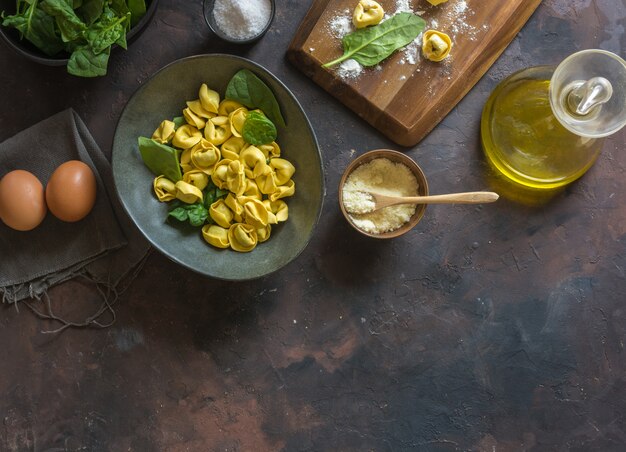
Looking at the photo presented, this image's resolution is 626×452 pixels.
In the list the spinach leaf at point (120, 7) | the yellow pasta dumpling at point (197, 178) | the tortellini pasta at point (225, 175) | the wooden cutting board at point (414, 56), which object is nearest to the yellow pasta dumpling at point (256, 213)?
the tortellini pasta at point (225, 175)

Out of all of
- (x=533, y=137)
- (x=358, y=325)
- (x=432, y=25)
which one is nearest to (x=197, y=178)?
(x=358, y=325)

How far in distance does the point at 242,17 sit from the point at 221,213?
409 mm

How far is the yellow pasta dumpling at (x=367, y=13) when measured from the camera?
4.06 ft

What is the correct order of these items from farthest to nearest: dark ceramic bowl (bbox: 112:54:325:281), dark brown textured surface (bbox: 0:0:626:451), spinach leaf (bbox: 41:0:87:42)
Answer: dark brown textured surface (bbox: 0:0:626:451)
dark ceramic bowl (bbox: 112:54:325:281)
spinach leaf (bbox: 41:0:87:42)

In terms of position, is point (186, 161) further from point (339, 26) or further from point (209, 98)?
point (339, 26)

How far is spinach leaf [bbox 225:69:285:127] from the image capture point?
1194 millimetres

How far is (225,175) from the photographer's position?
47.9 inches

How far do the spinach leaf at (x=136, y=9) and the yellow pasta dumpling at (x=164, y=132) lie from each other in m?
0.21

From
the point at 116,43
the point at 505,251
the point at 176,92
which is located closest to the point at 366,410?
the point at 505,251

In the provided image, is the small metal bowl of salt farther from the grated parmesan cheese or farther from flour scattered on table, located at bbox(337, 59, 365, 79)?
the grated parmesan cheese

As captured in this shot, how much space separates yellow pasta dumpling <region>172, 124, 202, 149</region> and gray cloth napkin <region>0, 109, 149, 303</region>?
0.58 feet

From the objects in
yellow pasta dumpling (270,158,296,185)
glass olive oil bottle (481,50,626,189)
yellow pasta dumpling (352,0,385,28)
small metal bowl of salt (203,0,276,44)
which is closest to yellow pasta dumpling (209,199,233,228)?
yellow pasta dumpling (270,158,296,185)

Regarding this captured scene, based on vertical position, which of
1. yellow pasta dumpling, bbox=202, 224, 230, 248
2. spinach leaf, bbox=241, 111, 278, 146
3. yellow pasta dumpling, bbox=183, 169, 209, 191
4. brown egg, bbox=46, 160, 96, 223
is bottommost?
brown egg, bbox=46, 160, 96, 223

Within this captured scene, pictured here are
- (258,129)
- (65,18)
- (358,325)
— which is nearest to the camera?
(65,18)
